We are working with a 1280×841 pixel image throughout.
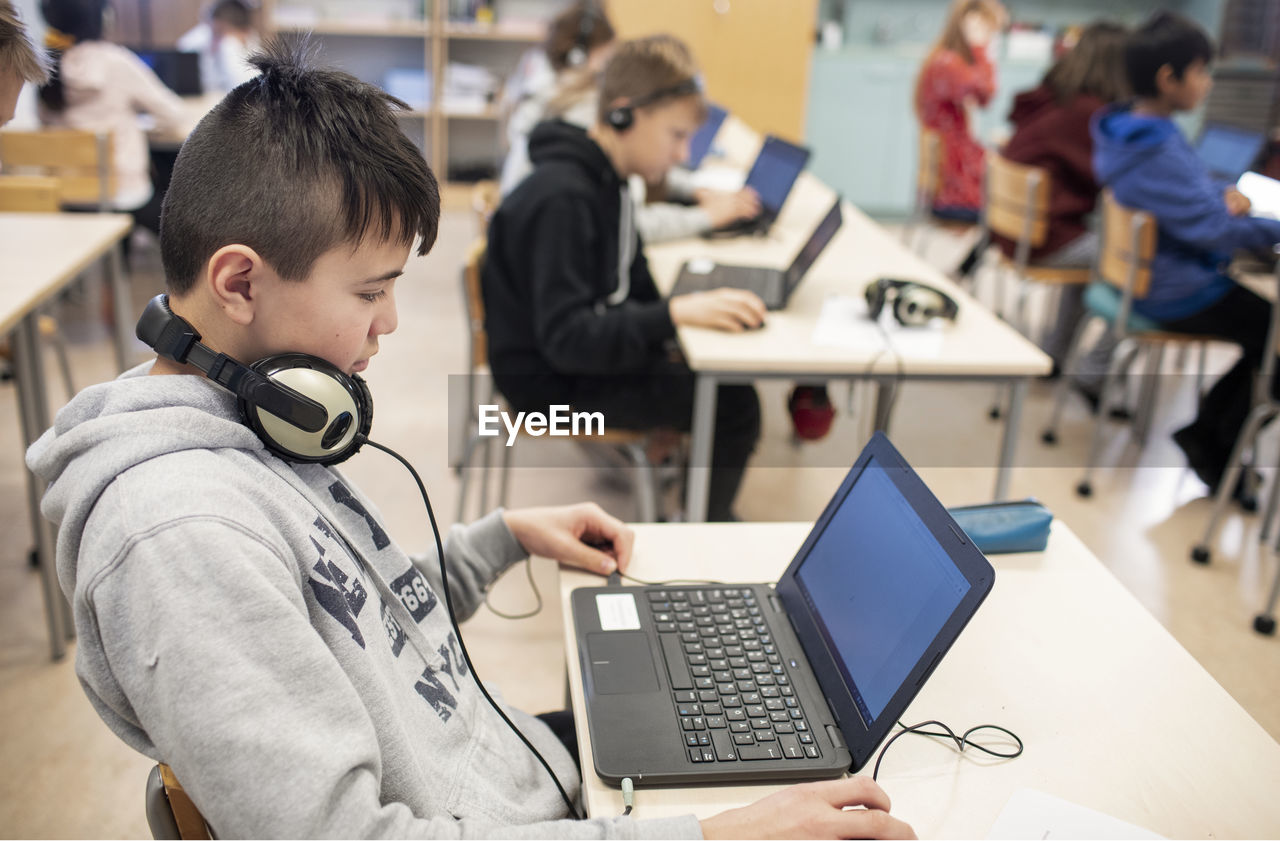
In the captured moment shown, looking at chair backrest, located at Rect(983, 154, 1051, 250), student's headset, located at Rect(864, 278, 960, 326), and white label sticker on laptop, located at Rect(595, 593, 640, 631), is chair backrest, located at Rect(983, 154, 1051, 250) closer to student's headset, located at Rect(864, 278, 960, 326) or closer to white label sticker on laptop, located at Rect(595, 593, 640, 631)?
student's headset, located at Rect(864, 278, 960, 326)

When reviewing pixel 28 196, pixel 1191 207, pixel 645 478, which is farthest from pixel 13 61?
pixel 1191 207

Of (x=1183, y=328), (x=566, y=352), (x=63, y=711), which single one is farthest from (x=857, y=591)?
(x=1183, y=328)

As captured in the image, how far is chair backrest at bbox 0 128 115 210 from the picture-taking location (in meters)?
2.89

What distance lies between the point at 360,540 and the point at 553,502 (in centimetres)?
171

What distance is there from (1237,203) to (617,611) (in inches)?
96.3

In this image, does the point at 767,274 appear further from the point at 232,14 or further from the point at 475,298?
the point at 232,14

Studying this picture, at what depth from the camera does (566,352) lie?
1900 mm

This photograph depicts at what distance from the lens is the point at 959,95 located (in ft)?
13.4

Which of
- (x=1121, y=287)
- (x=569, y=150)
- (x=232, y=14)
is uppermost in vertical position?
(x=232, y=14)

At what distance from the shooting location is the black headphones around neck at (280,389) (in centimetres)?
73

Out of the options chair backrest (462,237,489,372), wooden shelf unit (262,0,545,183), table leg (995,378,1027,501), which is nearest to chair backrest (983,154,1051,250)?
table leg (995,378,1027,501)

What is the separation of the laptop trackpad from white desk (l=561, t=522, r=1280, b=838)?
0.07 feet

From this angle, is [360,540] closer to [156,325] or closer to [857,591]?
[156,325]

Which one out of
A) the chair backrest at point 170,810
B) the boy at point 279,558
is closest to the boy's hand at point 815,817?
the boy at point 279,558
